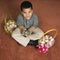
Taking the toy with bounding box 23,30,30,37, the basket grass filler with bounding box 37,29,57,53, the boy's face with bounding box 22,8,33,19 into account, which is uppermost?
the boy's face with bounding box 22,8,33,19

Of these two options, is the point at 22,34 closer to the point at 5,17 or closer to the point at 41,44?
the point at 41,44

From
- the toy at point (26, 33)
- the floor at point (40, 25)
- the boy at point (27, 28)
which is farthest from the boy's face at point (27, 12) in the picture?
the floor at point (40, 25)

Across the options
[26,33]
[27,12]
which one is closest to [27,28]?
[26,33]

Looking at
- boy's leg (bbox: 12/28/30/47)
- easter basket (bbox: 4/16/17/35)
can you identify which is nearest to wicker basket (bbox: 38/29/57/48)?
boy's leg (bbox: 12/28/30/47)

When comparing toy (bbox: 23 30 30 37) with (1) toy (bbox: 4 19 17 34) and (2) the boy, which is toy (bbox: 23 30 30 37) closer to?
(2) the boy

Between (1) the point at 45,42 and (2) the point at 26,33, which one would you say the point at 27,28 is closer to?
(2) the point at 26,33

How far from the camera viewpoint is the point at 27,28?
187cm

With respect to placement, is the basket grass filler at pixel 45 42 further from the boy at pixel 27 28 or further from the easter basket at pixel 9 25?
the easter basket at pixel 9 25

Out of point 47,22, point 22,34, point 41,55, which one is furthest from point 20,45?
point 47,22

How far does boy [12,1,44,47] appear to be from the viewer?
1.74 metres

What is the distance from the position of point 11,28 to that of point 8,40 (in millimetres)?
118

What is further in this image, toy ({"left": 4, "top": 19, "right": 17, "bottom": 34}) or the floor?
toy ({"left": 4, "top": 19, "right": 17, "bottom": 34})

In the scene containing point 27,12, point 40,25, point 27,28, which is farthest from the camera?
point 40,25

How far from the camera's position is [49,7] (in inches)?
86.9
